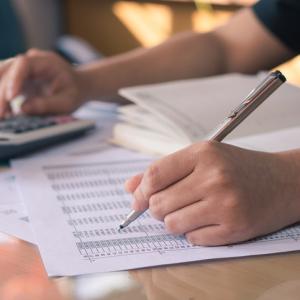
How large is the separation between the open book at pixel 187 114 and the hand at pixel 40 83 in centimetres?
15

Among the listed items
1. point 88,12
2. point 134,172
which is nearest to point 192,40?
point 134,172

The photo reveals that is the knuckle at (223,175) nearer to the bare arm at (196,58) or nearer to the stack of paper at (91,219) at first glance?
the stack of paper at (91,219)

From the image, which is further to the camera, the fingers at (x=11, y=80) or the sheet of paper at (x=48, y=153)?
the fingers at (x=11, y=80)

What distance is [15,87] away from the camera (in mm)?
915

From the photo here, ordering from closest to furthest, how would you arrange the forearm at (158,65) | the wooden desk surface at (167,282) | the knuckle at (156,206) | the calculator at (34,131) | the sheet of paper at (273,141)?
the wooden desk surface at (167,282), the knuckle at (156,206), the sheet of paper at (273,141), the calculator at (34,131), the forearm at (158,65)

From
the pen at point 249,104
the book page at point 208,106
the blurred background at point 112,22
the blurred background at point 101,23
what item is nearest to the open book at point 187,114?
the book page at point 208,106

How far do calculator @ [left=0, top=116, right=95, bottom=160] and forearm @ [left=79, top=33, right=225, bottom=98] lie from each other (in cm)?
14

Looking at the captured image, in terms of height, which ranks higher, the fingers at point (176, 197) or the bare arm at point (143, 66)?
the fingers at point (176, 197)

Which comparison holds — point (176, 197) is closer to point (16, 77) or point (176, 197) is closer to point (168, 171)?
point (168, 171)

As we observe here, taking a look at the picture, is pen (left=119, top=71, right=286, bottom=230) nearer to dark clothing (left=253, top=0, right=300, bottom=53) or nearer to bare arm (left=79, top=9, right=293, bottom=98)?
bare arm (left=79, top=9, right=293, bottom=98)

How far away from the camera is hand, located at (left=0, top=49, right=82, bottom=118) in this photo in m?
0.92

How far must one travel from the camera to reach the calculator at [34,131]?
0.77 m

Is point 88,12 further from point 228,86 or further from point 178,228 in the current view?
point 178,228

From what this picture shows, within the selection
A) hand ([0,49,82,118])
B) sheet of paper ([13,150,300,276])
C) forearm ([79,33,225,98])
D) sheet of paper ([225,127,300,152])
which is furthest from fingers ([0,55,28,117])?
sheet of paper ([225,127,300,152])
